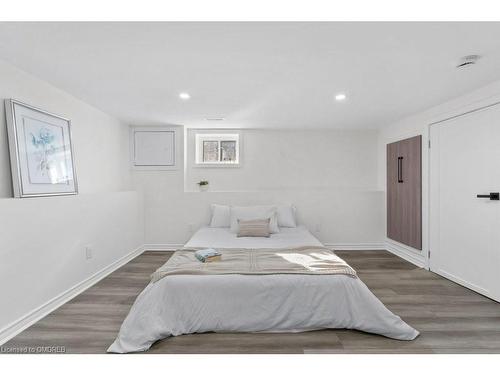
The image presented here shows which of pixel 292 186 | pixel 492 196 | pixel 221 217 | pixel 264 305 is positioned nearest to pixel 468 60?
pixel 492 196

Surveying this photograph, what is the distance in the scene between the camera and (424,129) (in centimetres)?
380

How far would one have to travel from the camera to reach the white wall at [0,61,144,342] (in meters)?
2.21

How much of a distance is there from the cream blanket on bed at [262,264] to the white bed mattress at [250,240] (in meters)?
0.30

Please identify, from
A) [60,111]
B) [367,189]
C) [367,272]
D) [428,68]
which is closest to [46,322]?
[60,111]

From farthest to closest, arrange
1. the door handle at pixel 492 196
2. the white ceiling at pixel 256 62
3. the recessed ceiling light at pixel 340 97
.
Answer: the recessed ceiling light at pixel 340 97, the door handle at pixel 492 196, the white ceiling at pixel 256 62

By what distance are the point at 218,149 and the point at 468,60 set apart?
3690 mm

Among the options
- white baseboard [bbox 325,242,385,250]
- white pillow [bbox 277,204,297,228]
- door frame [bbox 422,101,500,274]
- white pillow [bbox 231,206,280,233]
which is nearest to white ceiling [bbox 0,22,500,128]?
door frame [bbox 422,101,500,274]

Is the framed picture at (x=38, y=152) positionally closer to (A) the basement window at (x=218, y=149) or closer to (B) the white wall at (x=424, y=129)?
(A) the basement window at (x=218, y=149)

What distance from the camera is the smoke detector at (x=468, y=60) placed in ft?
7.09

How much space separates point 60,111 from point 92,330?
2207mm

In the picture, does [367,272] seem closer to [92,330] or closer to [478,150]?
[478,150]

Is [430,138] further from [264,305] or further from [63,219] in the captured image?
[63,219]

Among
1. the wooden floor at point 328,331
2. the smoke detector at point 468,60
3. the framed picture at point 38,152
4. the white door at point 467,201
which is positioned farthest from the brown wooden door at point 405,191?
the framed picture at point 38,152

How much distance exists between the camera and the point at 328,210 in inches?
190
